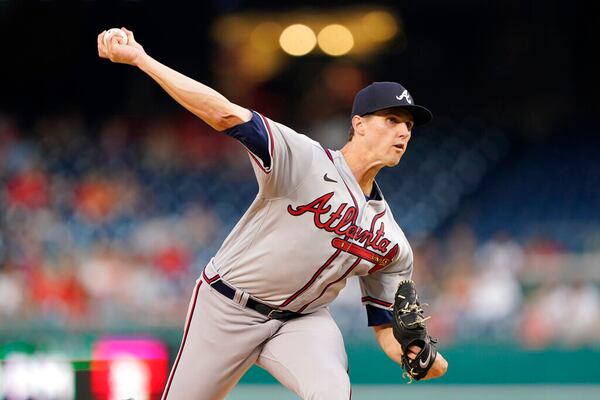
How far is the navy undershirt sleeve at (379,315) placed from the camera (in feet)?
14.0

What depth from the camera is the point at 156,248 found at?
420 inches

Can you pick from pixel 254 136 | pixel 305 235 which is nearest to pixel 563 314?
pixel 305 235

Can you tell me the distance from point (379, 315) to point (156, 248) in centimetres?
668

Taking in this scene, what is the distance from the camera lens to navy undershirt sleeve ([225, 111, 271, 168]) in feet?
11.3

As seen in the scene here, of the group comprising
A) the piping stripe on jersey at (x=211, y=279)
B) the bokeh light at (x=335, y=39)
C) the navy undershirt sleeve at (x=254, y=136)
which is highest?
the bokeh light at (x=335, y=39)

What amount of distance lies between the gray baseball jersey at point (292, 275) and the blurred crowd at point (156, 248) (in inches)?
196

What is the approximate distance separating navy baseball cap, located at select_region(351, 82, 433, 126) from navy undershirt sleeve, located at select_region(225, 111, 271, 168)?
0.61 metres

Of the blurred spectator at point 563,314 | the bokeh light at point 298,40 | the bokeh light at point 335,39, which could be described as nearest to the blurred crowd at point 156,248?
the blurred spectator at point 563,314

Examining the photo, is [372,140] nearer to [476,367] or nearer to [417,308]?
[417,308]

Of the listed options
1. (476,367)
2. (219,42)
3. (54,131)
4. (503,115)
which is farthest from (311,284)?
(219,42)

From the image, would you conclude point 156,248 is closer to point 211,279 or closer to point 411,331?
point 211,279

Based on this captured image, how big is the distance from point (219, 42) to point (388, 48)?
110 inches

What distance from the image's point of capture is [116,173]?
1238 centimetres

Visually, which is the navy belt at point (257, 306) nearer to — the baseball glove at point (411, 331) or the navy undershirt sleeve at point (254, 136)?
the baseball glove at point (411, 331)
